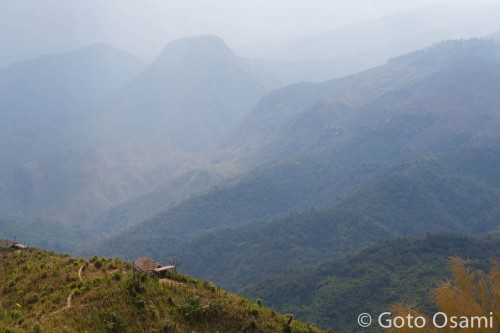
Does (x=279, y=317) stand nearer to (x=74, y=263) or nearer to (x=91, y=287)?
(x=91, y=287)

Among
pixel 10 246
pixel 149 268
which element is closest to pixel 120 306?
pixel 149 268

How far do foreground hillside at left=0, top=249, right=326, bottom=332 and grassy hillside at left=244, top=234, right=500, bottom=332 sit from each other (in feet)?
214

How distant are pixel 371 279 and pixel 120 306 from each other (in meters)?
90.1

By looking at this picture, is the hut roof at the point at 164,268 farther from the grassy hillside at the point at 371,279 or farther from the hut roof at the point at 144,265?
the grassy hillside at the point at 371,279

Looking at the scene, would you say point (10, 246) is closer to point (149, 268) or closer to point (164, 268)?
point (149, 268)

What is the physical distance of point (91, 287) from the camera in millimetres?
30047

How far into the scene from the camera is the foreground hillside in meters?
25.8

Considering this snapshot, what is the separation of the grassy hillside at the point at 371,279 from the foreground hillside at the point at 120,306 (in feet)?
214

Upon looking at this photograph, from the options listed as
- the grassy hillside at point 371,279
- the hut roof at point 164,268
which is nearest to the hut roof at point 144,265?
the hut roof at point 164,268

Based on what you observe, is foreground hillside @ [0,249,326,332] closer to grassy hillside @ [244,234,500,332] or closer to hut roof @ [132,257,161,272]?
hut roof @ [132,257,161,272]

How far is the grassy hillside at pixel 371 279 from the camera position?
316 feet

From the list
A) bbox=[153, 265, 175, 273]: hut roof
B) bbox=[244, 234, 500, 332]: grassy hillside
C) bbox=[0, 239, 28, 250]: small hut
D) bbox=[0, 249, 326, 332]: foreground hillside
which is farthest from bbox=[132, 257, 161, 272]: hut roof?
bbox=[244, 234, 500, 332]: grassy hillside

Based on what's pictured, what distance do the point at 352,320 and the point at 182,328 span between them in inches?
3009

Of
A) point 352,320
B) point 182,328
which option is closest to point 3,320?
point 182,328
